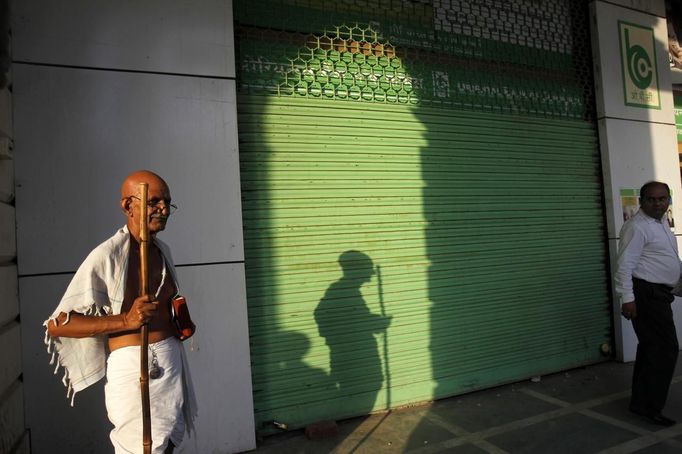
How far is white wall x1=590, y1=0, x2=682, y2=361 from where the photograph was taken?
5.18 metres

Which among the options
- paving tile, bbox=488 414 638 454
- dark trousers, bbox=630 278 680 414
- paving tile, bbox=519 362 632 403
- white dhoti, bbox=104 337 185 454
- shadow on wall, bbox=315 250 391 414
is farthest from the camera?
paving tile, bbox=519 362 632 403

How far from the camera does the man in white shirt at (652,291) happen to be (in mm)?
3533

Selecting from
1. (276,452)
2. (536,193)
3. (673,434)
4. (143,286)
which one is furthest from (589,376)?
(143,286)

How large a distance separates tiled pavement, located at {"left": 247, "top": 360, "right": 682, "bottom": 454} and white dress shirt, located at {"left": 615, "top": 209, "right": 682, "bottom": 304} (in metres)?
1.06

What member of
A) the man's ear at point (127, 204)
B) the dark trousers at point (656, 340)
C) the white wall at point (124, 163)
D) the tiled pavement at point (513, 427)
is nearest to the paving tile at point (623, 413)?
the tiled pavement at point (513, 427)

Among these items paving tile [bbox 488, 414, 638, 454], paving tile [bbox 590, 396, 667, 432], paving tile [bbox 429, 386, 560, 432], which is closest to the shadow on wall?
paving tile [bbox 429, 386, 560, 432]

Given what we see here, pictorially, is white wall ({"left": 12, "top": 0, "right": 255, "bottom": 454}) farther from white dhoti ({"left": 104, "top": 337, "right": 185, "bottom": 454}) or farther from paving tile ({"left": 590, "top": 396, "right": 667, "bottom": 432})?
paving tile ({"left": 590, "top": 396, "right": 667, "bottom": 432})

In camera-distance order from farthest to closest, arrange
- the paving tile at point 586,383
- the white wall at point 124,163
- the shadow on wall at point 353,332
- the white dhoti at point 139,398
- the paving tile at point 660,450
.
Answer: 1. the paving tile at point 586,383
2. the shadow on wall at point 353,332
3. the paving tile at point 660,450
4. the white wall at point 124,163
5. the white dhoti at point 139,398

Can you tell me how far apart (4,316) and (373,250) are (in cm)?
274

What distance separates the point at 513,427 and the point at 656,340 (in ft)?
4.53

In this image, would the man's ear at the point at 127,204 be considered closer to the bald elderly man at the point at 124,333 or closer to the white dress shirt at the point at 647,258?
the bald elderly man at the point at 124,333

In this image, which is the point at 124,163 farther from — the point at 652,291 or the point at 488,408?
the point at 652,291

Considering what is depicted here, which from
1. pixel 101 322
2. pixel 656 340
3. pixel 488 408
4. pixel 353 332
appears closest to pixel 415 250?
pixel 353 332

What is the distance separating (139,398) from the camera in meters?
1.96
